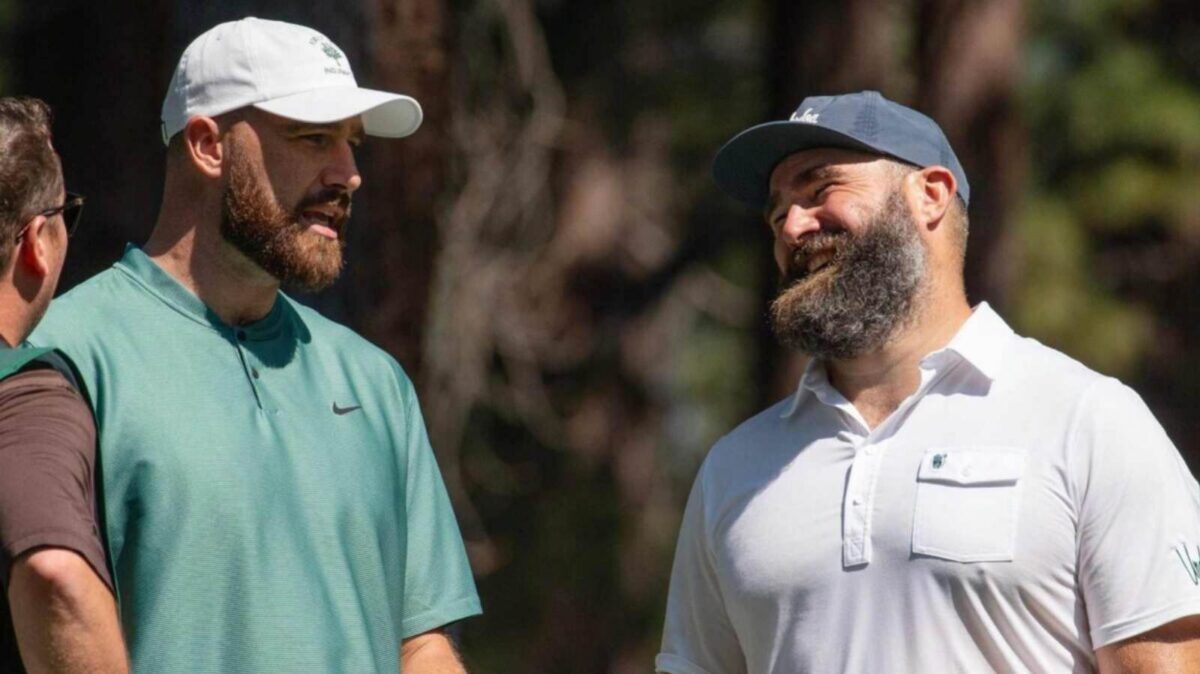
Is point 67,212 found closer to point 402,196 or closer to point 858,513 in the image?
point 858,513

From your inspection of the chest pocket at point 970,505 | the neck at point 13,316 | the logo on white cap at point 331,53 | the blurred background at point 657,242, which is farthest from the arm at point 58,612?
the blurred background at point 657,242

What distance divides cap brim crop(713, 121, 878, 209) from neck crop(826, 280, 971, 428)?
0.35 meters

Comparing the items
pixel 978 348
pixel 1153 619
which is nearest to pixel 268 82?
pixel 978 348

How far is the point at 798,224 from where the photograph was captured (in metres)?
4.27

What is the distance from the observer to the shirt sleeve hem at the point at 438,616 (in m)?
4.00

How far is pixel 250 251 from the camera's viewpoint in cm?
389

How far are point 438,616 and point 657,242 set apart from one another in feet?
38.9

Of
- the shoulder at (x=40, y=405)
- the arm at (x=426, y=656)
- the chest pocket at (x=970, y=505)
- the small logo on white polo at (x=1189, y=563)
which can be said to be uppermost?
the shoulder at (x=40, y=405)

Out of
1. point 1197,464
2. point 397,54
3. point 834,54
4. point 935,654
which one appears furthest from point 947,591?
point 1197,464

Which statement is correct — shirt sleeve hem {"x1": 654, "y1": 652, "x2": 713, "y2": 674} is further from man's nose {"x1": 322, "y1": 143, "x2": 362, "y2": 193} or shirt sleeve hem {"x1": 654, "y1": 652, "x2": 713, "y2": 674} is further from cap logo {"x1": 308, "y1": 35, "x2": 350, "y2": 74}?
cap logo {"x1": 308, "y1": 35, "x2": 350, "y2": 74}

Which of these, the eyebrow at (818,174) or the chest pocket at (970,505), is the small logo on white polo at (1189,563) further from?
the eyebrow at (818,174)

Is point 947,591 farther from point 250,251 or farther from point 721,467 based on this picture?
point 250,251

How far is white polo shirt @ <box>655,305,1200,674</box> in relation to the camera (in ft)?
12.4

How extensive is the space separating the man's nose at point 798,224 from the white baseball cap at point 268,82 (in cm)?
75
